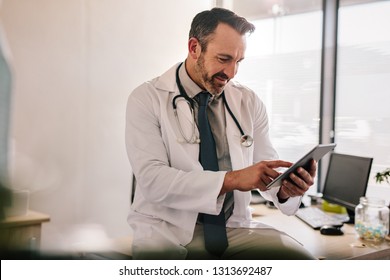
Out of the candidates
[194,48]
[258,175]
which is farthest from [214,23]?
[258,175]

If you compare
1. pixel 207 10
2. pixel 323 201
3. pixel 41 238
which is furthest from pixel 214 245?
pixel 323 201

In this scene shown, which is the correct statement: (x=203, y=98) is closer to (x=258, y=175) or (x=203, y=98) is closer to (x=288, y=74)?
(x=258, y=175)

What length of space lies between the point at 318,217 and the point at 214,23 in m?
0.90

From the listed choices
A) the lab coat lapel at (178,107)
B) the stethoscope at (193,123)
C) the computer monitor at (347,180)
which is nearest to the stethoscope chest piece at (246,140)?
the stethoscope at (193,123)

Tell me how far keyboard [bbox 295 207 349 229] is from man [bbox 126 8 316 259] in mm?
374

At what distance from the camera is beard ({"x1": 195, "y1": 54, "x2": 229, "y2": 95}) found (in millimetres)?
1272

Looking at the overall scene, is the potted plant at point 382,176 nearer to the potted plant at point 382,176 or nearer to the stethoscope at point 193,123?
the potted plant at point 382,176

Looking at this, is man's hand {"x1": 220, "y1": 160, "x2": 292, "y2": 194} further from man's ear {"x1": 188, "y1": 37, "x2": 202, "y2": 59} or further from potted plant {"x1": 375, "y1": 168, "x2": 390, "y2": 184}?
potted plant {"x1": 375, "y1": 168, "x2": 390, "y2": 184}

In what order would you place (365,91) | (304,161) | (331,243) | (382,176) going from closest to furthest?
(304,161)
(331,243)
(382,176)
(365,91)

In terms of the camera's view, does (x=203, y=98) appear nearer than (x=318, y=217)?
Yes

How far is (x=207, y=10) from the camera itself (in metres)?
1.30

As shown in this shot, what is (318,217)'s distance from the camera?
1771mm

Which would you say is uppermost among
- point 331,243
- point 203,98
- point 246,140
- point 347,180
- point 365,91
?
point 365,91

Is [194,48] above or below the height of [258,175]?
above
